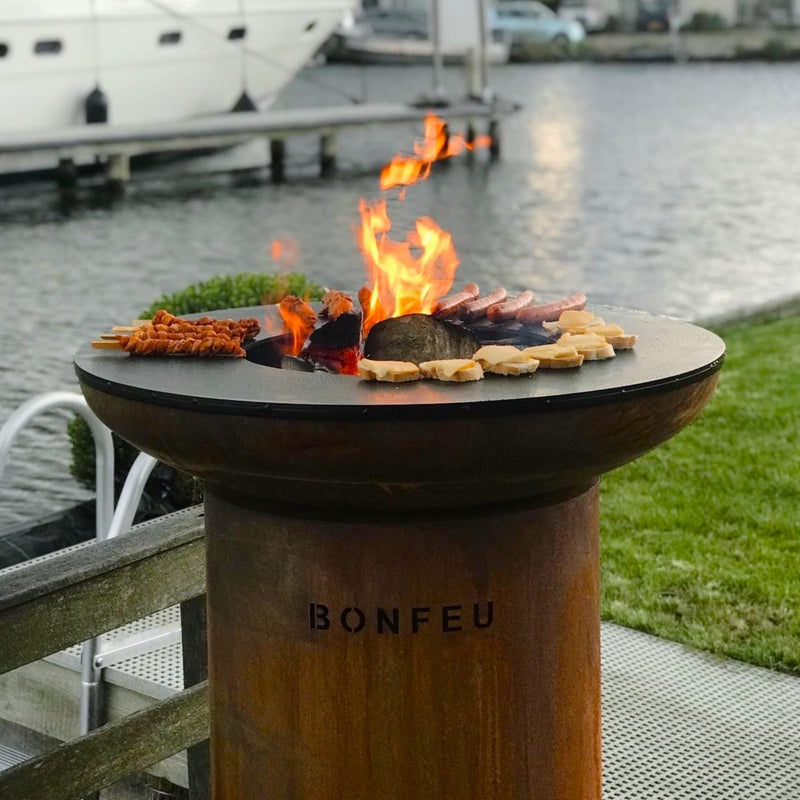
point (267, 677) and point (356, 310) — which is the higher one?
point (356, 310)

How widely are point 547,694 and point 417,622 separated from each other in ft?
1.01

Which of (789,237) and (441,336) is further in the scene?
(789,237)

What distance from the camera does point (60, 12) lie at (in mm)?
20078

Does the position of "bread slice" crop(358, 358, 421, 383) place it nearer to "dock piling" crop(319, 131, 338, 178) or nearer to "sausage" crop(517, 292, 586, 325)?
"sausage" crop(517, 292, 586, 325)

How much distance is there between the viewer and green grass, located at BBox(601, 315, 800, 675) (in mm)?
4828

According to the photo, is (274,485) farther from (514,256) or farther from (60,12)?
(60,12)

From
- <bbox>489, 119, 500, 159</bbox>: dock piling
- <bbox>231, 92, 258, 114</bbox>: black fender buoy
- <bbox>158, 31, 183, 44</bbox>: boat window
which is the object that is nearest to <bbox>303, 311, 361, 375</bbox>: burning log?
<bbox>158, 31, 183, 44</bbox>: boat window

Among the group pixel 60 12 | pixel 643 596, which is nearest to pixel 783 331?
pixel 643 596

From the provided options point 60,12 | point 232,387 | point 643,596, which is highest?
point 60,12

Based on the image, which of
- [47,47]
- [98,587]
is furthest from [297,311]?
[47,47]

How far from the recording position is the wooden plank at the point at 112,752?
9.70 feet

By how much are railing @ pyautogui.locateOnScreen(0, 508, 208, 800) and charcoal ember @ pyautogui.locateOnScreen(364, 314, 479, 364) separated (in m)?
0.72

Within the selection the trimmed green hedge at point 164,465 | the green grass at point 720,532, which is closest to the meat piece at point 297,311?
the green grass at point 720,532

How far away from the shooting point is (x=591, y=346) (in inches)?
106
